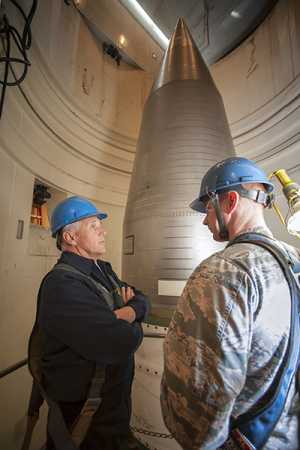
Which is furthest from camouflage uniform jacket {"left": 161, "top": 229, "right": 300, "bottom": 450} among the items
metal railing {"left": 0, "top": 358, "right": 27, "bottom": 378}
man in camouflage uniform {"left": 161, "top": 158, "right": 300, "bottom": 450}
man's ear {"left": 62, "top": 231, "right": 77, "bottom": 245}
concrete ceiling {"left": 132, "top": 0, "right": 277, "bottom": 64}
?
concrete ceiling {"left": 132, "top": 0, "right": 277, "bottom": 64}

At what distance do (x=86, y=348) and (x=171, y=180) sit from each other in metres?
0.88

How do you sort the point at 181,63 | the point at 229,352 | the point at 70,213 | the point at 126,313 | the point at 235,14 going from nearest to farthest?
the point at 229,352 < the point at 126,313 < the point at 70,213 < the point at 181,63 < the point at 235,14

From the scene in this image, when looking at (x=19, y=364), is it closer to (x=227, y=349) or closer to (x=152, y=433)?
(x=152, y=433)

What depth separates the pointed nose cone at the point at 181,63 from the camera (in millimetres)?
1598

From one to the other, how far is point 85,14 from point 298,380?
108 inches

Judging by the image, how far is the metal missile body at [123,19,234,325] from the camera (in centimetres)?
115

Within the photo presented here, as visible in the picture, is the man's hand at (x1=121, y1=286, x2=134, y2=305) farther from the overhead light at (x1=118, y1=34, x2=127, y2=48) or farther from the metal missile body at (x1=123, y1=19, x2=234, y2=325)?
the overhead light at (x1=118, y1=34, x2=127, y2=48)

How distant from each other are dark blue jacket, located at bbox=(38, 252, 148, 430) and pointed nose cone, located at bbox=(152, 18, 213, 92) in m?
1.48

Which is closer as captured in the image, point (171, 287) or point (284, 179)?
point (284, 179)

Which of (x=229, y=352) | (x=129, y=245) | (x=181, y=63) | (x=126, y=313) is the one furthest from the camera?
(x=181, y=63)

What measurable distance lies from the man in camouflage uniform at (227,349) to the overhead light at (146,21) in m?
2.64

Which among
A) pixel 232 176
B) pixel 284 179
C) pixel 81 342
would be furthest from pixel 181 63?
pixel 81 342

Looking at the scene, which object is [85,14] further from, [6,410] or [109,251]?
[6,410]

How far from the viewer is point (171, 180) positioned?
126 cm
